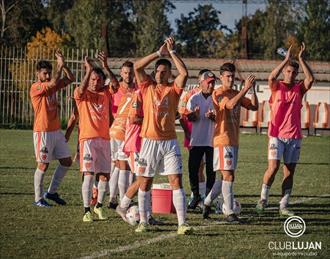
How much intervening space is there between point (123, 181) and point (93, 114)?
1144 mm

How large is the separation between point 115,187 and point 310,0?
159ft

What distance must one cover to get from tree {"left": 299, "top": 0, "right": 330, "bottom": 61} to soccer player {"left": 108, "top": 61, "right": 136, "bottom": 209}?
4807 centimetres

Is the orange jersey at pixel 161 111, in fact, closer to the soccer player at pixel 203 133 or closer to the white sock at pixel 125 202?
the white sock at pixel 125 202

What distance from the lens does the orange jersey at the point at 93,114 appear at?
12164mm

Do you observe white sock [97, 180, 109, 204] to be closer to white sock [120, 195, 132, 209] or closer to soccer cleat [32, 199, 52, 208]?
white sock [120, 195, 132, 209]

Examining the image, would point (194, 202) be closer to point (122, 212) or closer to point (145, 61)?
point (122, 212)

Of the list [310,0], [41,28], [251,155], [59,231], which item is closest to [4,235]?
[59,231]

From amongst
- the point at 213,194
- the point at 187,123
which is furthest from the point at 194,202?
the point at 187,123

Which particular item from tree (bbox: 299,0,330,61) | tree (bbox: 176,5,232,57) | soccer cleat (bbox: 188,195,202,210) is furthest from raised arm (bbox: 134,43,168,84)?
tree (bbox: 176,5,232,57)

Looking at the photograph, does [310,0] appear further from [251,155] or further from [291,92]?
[291,92]

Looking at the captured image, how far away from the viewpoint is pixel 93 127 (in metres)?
12.2

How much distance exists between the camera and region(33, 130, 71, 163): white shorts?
1348 centimetres

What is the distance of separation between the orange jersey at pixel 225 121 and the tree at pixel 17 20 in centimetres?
4843

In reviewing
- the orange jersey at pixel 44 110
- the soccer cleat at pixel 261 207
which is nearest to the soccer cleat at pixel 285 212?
the soccer cleat at pixel 261 207
